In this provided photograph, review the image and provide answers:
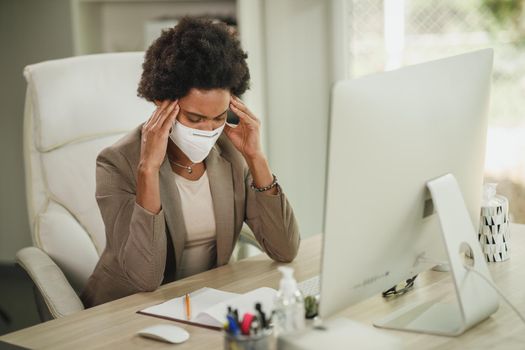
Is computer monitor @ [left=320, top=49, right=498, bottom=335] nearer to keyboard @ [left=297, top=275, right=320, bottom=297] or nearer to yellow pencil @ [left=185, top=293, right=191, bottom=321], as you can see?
keyboard @ [left=297, top=275, right=320, bottom=297]

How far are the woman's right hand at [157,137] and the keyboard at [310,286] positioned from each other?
0.42m

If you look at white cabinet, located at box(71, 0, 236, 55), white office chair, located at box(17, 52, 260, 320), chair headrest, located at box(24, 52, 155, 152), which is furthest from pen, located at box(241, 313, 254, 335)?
white cabinet, located at box(71, 0, 236, 55)

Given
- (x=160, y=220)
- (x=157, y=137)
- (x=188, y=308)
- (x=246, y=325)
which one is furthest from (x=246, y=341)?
(x=157, y=137)

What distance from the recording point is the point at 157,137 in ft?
6.03

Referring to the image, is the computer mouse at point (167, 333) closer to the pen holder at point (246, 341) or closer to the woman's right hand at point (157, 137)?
the pen holder at point (246, 341)

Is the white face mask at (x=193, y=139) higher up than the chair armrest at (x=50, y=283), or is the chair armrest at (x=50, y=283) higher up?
the white face mask at (x=193, y=139)

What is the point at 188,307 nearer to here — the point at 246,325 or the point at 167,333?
the point at 167,333

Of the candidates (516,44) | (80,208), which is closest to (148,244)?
(80,208)

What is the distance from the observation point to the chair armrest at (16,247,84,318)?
1828 millimetres

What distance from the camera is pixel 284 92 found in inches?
141

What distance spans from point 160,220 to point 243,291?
0.25 meters

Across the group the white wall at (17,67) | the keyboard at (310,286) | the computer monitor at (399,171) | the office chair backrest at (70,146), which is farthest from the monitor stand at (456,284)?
the white wall at (17,67)

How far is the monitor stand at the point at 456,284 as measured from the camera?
4.64 feet

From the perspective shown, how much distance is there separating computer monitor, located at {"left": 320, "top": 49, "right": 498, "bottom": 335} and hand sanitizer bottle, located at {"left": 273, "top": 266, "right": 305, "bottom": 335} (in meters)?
0.05
